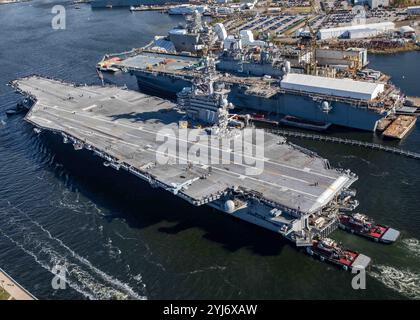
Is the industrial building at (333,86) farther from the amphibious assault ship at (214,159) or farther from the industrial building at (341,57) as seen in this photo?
the amphibious assault ship at (214,159)

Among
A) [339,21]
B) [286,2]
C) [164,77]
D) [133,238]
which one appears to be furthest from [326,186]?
[286,2]

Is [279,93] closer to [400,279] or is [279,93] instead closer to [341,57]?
[341,57]

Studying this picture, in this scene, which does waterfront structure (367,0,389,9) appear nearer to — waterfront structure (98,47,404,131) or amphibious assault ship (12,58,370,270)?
waterfront structure (98,47,404,131)

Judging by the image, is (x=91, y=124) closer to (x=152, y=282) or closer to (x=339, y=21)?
(x=152, y=282)

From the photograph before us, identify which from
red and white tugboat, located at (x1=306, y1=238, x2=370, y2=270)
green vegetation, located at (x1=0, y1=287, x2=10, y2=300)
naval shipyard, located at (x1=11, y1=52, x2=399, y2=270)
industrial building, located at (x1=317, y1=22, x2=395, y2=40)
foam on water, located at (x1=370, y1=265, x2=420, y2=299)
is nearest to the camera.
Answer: foam on water, located at (x1=370, y1=265, x2=420, y2=299)

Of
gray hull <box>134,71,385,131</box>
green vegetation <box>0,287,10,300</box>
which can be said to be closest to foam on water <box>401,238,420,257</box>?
gray hull <box>134,71,385,131</box>

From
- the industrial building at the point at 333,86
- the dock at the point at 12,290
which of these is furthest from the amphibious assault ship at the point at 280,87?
the dock at the point at 12,290

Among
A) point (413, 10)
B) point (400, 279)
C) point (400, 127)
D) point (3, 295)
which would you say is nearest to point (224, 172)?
point (400, 279)
